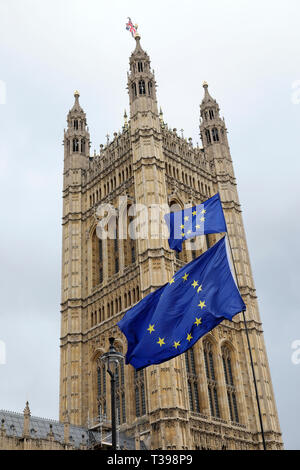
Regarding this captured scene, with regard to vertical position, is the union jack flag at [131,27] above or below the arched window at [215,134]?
above

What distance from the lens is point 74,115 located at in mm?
61562

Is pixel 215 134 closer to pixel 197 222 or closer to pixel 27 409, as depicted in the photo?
pixel 27 409

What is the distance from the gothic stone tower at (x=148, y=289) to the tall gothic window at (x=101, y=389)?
0.09 m

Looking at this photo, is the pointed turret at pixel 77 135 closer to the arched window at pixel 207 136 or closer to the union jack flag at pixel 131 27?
the union jack flag at pixel 131 27

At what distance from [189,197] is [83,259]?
36.2ft

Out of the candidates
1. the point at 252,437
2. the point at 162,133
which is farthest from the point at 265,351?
the point at 162,133

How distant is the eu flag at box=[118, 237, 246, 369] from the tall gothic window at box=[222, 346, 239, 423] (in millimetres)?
26918

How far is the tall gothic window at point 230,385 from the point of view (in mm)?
44250

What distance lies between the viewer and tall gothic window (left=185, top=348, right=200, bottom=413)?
41656 mm

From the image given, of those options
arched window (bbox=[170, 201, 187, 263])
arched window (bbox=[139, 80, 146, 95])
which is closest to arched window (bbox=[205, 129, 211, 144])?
arched window (bbox=[139, 80, 146, 95])

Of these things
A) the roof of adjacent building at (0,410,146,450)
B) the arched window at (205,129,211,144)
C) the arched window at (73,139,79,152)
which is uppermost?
the arched window at (205,129,211,144)

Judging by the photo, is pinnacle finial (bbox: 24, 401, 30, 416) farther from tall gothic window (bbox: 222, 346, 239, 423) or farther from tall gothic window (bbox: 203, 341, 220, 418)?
tall gothic window (bbox: 222, 346, 239, 423)

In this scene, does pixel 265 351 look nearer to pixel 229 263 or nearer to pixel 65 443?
pixel 65 443

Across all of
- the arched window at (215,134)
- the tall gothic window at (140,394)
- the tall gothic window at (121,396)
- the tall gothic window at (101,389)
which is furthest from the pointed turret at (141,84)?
the tall gothic window at (140,394)
